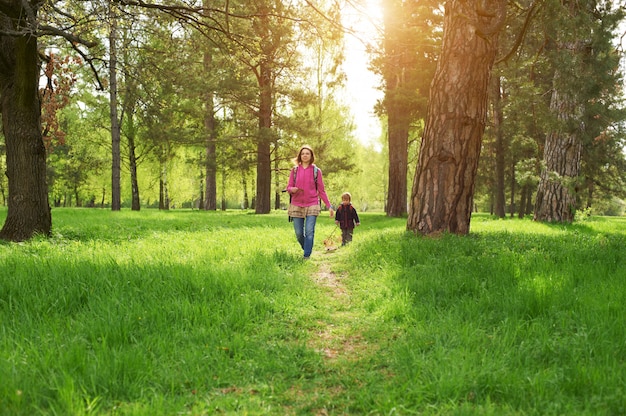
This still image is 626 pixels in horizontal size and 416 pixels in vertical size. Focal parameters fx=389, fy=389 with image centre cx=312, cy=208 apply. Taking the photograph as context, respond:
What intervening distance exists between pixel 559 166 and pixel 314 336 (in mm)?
11081

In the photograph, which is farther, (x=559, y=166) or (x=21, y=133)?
(x=559, y=166)

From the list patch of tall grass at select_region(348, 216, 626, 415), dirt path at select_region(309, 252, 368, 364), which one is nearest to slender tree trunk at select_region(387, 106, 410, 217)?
patch of tall grass at select_region(348, 216, 626, 415)

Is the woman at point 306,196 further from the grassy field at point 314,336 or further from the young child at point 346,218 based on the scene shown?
the young child at point 346,218

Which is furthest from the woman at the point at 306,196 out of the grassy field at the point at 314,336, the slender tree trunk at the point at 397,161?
the slender tree trunk at the point at 397,161

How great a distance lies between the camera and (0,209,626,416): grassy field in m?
2.34

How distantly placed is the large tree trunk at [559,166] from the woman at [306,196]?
7169 mm

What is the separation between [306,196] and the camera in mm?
7379

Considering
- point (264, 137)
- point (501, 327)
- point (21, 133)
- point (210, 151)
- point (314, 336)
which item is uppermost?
point (264, 137)

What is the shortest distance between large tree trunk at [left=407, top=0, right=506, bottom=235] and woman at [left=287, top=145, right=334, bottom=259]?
6.88ft

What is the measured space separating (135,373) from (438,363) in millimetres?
2068

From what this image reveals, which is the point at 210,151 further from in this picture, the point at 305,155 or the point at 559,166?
the point at 559,166

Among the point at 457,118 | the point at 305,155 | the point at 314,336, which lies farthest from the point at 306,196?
the point at 314,336

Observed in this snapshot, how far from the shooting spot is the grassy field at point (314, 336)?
2336mm

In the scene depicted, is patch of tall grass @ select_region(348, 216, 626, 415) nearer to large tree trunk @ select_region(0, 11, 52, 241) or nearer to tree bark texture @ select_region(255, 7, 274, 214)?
large tree trunk @ select_region(0, 11, 52, 241)
